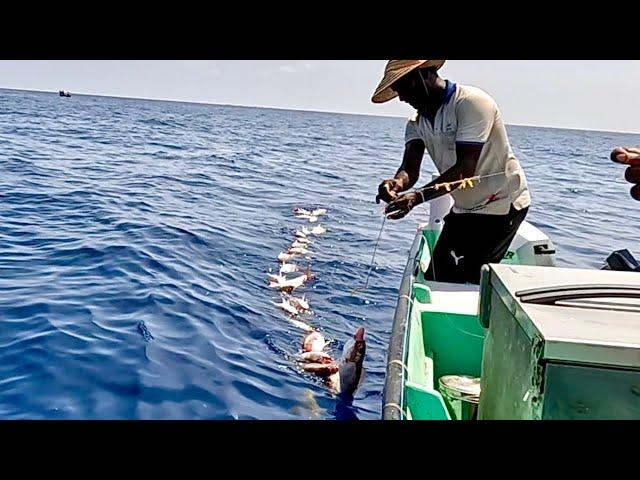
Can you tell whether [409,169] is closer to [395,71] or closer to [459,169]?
[459,169]

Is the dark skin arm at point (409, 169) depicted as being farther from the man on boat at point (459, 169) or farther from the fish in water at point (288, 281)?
the fish in water at point (288, 281)

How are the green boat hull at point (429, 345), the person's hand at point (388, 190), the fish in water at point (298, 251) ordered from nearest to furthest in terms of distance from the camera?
1. the green boat hull at point (429, 345)
2. the person's hand at point (388, 190)
3. the fish in water at point (298, 251)

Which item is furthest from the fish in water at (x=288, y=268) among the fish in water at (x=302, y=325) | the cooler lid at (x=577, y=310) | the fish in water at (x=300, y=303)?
the cooler lid at (x=577, y=310)

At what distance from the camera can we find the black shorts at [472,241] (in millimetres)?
3988

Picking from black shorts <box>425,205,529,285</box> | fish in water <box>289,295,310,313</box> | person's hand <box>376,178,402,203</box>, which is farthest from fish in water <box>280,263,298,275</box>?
person's hand <box>376,178,402,203</box>

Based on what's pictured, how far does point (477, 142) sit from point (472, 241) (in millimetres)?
772

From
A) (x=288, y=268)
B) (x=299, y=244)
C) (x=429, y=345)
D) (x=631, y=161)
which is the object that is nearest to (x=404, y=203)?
(x=429, y=345)

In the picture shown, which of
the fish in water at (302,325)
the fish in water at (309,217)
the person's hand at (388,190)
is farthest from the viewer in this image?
the fish in water at (309,217)

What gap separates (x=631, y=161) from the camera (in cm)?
183

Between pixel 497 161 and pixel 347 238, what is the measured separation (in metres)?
6.43

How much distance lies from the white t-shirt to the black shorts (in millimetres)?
59

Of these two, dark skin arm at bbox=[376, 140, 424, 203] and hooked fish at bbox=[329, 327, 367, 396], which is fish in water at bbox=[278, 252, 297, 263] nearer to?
hooked fish at bbox=[329, 327, 367, 396]

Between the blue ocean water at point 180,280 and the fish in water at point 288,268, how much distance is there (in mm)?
194
